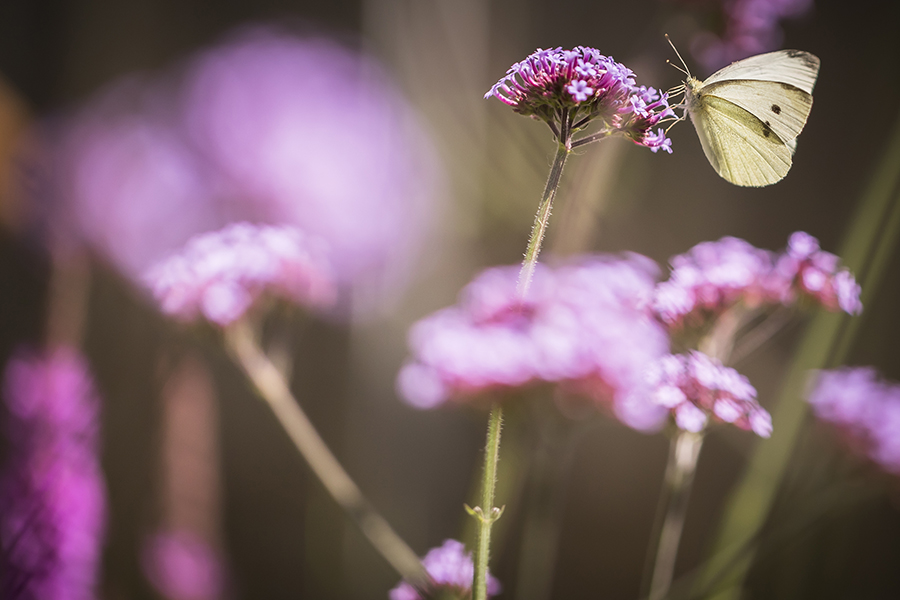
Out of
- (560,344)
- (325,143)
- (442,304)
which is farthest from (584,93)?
(325,143)

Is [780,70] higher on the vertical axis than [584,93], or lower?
higher

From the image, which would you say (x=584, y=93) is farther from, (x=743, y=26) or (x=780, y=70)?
(x=743, y=26)

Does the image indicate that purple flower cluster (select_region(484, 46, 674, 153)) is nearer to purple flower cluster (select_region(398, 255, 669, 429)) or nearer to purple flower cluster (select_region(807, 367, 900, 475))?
purple flower cluster (select_region(398, 255, 669, 429))

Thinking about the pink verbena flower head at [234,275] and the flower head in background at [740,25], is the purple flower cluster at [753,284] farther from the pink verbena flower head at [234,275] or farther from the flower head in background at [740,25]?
the pink verbena flower head at [234,275]

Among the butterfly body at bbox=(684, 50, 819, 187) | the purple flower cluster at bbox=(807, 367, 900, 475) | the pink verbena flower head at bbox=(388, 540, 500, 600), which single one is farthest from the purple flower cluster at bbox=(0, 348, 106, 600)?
the purple flower cluster at bbox=(807, 367, 900, 475)

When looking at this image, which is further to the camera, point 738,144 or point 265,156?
point 265,156

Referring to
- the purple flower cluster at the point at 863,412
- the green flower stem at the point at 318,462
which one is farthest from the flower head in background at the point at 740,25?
Result: the green flower stem at the point at 318,462

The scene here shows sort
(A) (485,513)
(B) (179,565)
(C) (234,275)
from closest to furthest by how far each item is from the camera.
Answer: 1. (A) (485,513)
2. (C) (234,275)
3. (B) (179,565)
